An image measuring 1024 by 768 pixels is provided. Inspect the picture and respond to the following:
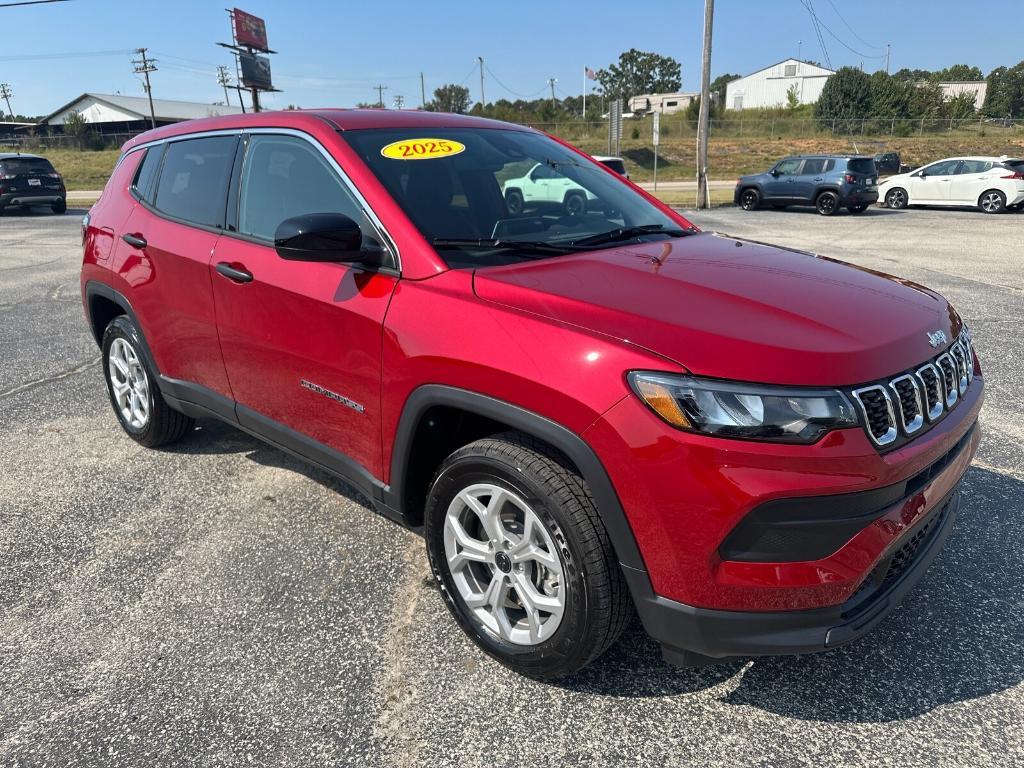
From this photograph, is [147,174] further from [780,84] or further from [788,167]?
[780,84]

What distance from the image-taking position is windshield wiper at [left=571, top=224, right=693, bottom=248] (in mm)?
2830

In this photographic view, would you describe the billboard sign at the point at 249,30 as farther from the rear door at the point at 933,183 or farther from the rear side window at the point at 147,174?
the rear side window at the point at 147,174

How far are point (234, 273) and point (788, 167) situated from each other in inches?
833

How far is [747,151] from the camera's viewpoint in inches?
1700

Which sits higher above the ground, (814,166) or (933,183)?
(814,166)

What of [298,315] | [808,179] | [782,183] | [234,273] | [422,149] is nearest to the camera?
[298,315]

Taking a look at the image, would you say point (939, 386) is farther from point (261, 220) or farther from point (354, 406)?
point (261, 220)

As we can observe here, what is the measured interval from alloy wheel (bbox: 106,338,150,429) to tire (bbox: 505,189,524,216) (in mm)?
2347

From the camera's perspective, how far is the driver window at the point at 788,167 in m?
20.9

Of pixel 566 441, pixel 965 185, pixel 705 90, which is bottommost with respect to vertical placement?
pixel 965 185

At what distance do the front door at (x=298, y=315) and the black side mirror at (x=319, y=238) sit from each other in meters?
0.11

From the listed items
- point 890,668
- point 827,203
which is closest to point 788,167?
point 827,203

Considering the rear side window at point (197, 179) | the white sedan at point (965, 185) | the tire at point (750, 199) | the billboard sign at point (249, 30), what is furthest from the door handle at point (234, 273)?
the billboard sign at point (249, 30)

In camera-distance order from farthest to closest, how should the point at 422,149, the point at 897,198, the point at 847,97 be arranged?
the point at 847,97 < the point at 897,198 < the point at 422,149
